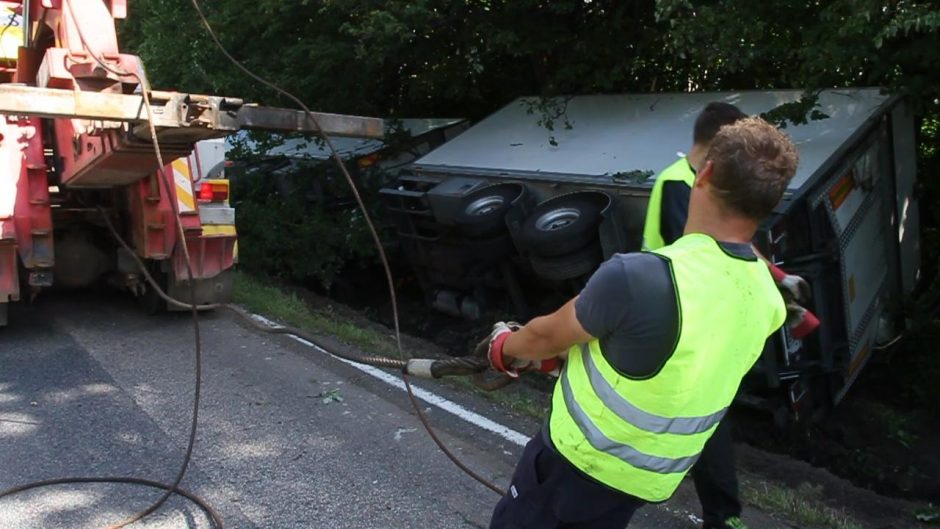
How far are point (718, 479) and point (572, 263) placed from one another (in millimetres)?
3081

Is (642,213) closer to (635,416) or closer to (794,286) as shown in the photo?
(794,286)

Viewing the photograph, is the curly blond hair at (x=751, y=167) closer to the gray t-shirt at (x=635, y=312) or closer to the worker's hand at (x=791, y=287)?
the gray t-shirt at (x=635, y=312)

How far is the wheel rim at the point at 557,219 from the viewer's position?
21.1 feet

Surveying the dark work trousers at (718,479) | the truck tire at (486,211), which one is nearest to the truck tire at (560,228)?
the truck tire at (486,211)

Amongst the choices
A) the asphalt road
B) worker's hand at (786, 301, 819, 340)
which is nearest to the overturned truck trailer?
the asphalt road

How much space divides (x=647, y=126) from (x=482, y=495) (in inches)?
170

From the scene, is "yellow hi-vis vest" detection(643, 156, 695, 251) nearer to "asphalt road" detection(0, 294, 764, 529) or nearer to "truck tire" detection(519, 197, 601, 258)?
"asphalt road" detection(0, 294, 764, 529)

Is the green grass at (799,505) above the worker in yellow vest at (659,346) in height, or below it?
below

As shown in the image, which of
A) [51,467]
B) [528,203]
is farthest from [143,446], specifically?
[528,203]

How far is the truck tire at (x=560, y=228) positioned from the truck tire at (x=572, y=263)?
0.04 meters

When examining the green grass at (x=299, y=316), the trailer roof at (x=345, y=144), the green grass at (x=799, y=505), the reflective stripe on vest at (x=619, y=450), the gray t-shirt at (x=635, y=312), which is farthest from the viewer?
the trailer roof at (x=345, y=144)

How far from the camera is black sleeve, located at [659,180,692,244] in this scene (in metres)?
3.36

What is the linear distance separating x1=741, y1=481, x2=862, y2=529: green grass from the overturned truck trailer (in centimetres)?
101

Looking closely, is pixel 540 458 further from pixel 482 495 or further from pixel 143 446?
pixel 143 446
